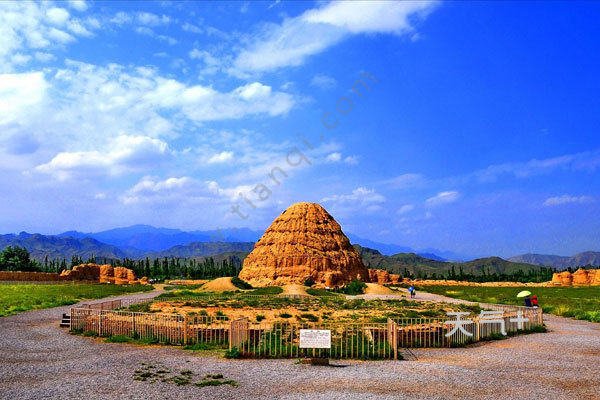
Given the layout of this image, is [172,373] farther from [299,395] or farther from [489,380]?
[489,380]

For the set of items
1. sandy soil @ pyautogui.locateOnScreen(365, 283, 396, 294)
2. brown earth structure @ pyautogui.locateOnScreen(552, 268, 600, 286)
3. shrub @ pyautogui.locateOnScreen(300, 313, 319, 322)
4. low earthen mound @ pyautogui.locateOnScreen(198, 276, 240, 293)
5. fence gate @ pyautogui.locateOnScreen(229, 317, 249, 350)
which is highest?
fence gate @ pyautogui.locateOnScreen(229, 317, 249, 350)

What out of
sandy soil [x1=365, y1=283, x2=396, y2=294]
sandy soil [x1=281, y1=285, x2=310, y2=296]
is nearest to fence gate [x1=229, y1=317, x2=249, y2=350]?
sandy soil [x1=281, y1=285, x2=310, y2=296]

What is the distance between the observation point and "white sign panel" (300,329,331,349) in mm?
15570

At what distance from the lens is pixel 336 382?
43.2 ft

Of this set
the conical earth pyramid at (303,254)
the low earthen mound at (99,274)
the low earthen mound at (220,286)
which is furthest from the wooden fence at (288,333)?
the low earthen mound at (99,274)

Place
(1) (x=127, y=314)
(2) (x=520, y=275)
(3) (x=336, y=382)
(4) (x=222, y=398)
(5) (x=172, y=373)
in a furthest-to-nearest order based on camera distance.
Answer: (2) (x=520, y=275) → (1) (x=127, y=314) → (5) (x=172, y=373) → (3) (x=336, y=382) → (4) (x=222, y=398)

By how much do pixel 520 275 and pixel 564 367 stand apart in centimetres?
12422

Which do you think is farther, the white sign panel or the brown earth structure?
the brown earth structure

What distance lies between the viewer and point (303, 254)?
84125mm

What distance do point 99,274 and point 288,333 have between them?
3053 inches

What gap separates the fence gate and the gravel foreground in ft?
3.47

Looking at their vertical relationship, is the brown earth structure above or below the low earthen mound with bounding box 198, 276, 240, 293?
below

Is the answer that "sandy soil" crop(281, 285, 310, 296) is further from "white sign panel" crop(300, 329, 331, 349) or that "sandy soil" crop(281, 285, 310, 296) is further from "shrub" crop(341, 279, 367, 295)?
"white sign panel" crop(300, 329, 331, 349)

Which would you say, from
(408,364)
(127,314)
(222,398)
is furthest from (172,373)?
(127,314)
